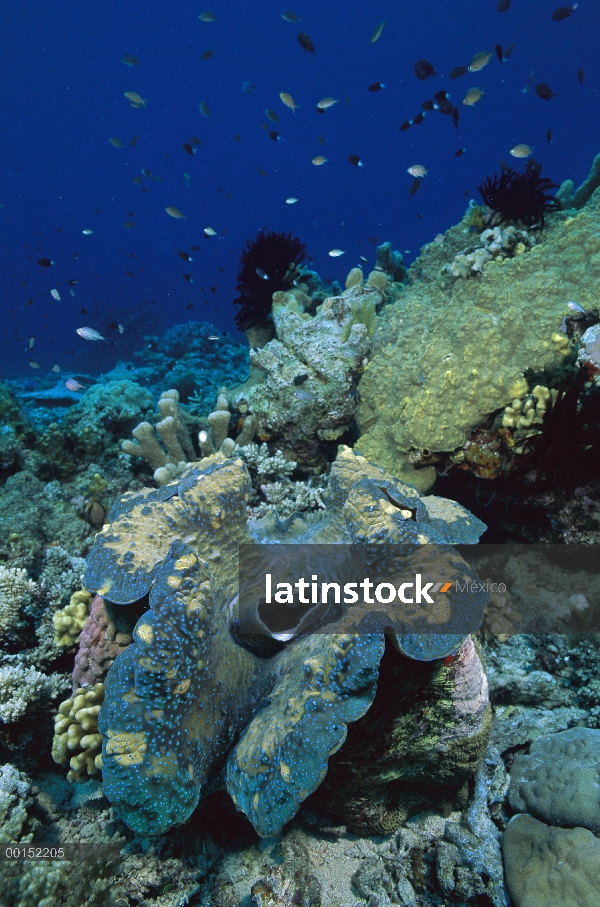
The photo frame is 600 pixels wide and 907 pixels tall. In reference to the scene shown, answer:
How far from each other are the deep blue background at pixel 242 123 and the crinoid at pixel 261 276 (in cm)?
6571

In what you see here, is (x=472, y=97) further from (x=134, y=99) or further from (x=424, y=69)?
(x=134, y=99)

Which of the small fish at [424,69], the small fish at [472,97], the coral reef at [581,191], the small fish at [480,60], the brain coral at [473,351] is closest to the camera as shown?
the brain coral at [473,351]

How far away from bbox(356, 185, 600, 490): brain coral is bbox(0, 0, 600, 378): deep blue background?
6861 cm

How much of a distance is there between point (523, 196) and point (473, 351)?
3313 millimetres

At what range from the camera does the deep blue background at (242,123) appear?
8306cm

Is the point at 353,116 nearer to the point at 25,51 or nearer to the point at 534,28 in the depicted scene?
the point at 534,28

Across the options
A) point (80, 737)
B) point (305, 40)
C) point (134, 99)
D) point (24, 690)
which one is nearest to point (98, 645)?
point (80, 737)

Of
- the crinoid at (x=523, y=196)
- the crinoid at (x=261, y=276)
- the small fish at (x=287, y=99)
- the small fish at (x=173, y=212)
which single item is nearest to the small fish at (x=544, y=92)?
the crinoid at (x=523, y=196)

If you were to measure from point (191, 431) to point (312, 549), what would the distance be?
→ 3.67 m

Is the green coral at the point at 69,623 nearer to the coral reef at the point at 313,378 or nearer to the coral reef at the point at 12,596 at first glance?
the coral reef at the point at 12,596

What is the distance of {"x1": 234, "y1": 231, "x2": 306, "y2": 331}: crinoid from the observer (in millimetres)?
6785

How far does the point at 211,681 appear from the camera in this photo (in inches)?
82.4

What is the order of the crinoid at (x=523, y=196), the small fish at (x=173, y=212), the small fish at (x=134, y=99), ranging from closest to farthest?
the crinoid at (x=523, y=196), the small fish at (x=173, y=212), the small fish at (x=134, y=99)

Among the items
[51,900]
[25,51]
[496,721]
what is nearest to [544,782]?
[496,721]
